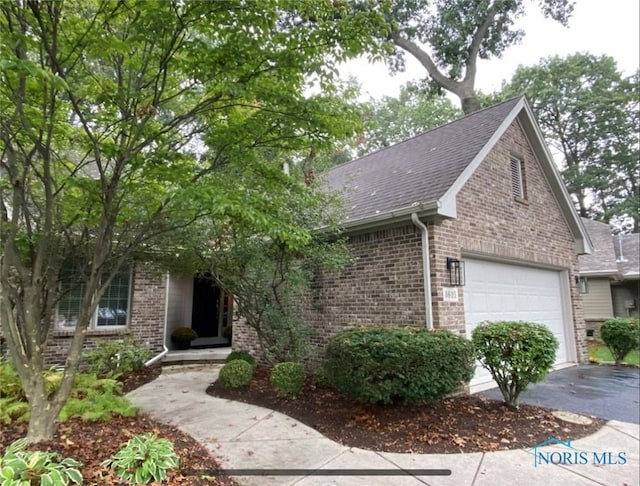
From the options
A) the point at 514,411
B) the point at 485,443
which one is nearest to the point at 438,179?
the point at 514,411

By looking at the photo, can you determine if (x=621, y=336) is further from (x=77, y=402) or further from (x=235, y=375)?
(x=77, y=402)

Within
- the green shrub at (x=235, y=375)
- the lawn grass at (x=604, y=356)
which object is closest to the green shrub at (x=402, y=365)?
the green shrub at (x=235, y=375)

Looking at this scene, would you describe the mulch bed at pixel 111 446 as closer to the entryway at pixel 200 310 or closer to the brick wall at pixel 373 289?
the brick wall at pixel 373 289

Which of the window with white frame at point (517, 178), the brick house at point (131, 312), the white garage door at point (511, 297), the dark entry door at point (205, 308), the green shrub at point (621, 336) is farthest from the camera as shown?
the dark entry door at point (205, 308)

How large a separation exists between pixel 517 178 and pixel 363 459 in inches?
285

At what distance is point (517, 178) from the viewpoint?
871 cm

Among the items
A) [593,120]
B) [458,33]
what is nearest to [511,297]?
[458,33]

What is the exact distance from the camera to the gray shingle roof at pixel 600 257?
48.5ft

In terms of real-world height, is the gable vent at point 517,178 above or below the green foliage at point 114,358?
above

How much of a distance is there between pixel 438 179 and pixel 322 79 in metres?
3.64

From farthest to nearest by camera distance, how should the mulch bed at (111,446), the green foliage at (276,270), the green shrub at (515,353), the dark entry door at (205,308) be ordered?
the dark entry door at (205,308) → the green foliage at (276,270) → the green shrub at (515,353) → the mulch bed at (111,446)

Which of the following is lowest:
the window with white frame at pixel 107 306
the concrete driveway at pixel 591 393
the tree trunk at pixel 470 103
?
the concrete driveway at pixel 591 393

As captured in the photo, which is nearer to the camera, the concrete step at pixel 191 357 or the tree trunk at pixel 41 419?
the tree trunk at pixel 41 419

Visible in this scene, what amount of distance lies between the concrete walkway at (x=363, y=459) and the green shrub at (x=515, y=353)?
926mm
